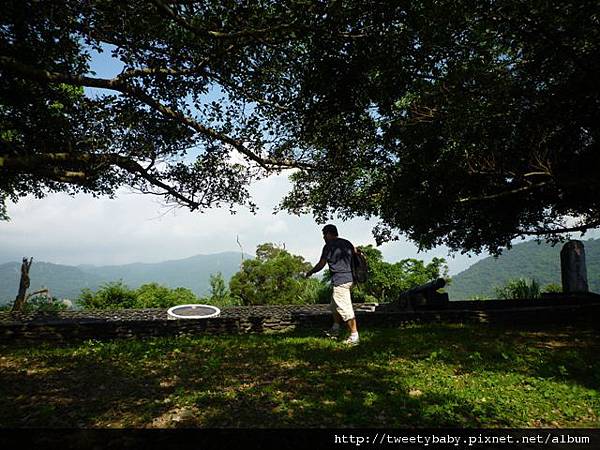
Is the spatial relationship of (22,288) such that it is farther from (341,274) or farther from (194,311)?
(341,274)

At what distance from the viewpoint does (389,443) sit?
3.26 meters

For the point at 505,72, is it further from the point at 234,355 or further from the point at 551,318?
the point at 234,355

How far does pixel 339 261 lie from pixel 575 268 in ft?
40.9

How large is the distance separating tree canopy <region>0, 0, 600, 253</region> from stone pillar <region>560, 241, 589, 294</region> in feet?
10.1

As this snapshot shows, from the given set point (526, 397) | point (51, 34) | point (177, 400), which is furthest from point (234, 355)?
point (51, 34)

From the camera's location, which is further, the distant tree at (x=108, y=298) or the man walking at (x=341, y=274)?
the distant tree at (x=108, y=298)

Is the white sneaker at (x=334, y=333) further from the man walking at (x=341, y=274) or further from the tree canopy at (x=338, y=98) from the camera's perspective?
the tree canopy at (x=338, y=98)

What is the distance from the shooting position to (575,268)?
14.2m

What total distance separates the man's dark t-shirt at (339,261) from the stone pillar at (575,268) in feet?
38.2

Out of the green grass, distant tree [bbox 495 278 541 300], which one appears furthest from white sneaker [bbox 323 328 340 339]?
distant tree [bbox 495 278 541 300]

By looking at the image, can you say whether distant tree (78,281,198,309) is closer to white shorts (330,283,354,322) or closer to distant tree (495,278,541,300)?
distant tree (495,278,541,300)

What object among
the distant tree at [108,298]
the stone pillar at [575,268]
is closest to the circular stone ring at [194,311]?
the distant tree at [108,298]

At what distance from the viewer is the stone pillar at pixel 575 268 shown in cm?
1407

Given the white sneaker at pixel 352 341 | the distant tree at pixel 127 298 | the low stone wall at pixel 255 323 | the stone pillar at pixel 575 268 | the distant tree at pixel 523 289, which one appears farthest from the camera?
the distant tree at pixel 127 298
